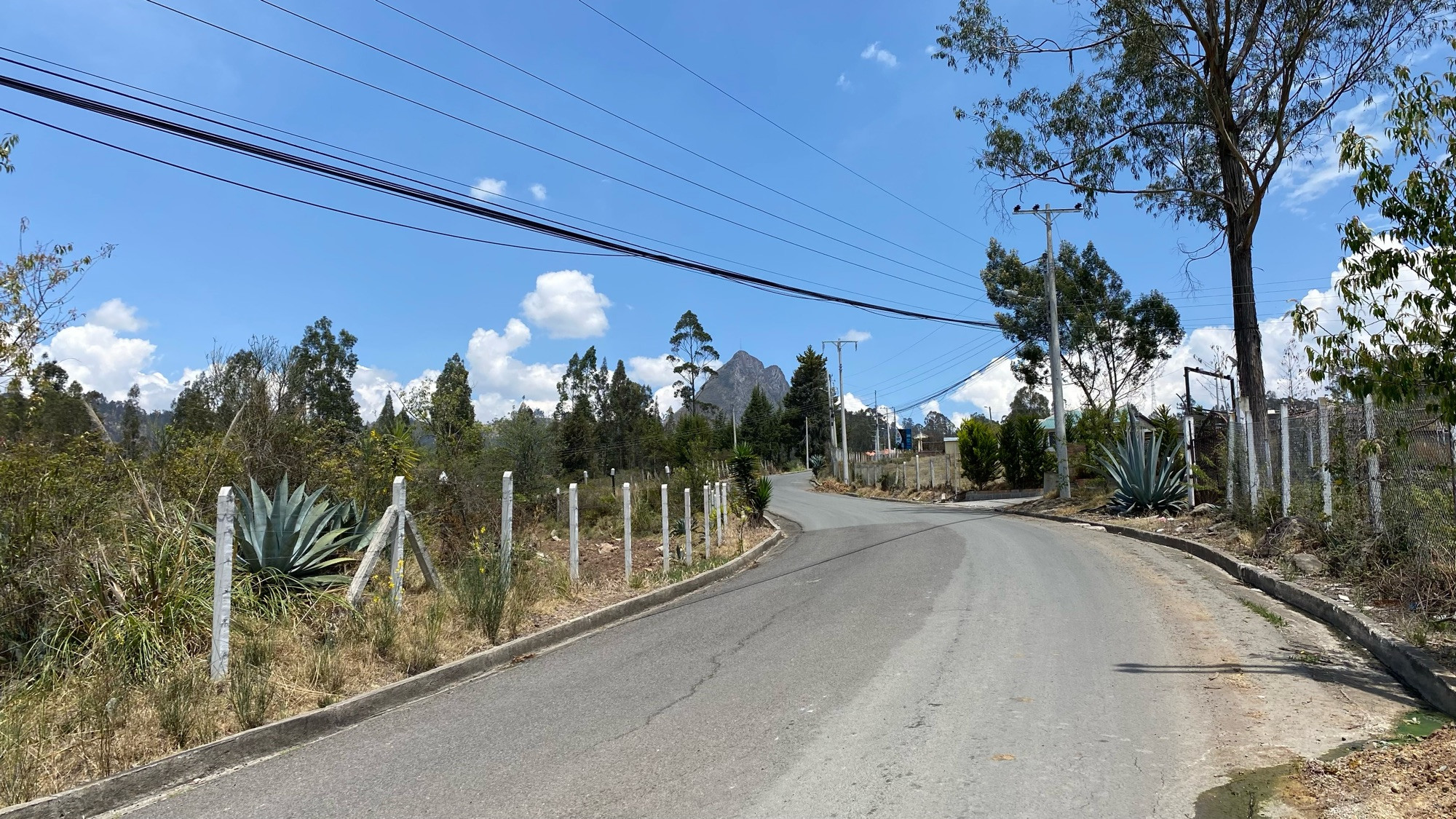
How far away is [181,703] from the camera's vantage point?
5.59 meters

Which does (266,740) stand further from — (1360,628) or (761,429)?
(761,429)

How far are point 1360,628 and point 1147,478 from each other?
12.7 m

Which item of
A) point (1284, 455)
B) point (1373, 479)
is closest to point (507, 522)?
point (1373, 479)

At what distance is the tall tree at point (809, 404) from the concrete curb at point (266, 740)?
83515mm

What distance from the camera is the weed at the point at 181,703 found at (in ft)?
17.9

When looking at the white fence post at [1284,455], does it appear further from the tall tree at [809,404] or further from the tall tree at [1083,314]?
the tall tree at [809,404]

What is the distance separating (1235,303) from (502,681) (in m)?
17.5

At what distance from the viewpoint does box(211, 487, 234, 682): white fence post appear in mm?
6387

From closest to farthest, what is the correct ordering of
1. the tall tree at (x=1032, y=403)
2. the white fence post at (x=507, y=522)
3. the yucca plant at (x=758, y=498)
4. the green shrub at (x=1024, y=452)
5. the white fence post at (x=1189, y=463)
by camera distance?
the white fence post at (x=507, y=522)
the white fence post at (x=1189, y=463)
the yucca plant at (x=758, y=498)
the green shrub at (x=1024, y=452)
the tall tree at (x=1032, y=403)

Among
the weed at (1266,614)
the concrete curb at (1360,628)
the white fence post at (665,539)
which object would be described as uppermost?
the white fence post at (665,539)

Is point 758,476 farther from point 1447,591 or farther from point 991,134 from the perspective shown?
point 1447,591

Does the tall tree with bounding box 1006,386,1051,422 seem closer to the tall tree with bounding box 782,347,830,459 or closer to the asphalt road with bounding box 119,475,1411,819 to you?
the tall tree with bounding box 782,347,830,459

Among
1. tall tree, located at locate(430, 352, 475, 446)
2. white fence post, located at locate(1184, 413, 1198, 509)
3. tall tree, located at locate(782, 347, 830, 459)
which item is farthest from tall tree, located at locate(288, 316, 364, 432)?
tall tree, located at locate(782, 347, 830, 459)

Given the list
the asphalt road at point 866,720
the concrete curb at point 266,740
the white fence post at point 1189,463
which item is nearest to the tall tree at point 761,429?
the white fence post at point 1189,463
